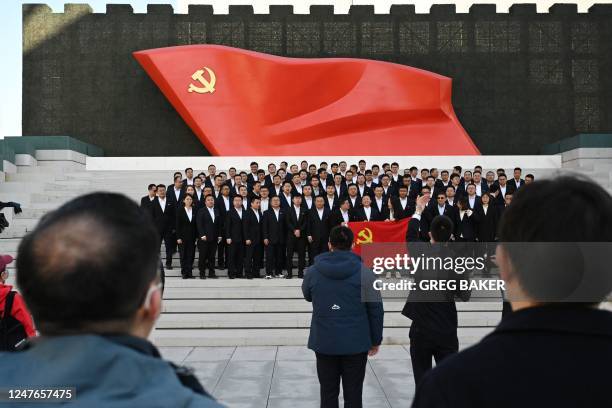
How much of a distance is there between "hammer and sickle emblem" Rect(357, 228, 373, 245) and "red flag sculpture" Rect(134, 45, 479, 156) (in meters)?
8.88

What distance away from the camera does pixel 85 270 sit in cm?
108

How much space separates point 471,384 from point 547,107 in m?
21.3

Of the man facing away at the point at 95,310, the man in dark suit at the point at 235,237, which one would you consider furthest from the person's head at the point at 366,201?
the man facing away at the point at 95,310

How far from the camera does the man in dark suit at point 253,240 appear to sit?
36.1 ft

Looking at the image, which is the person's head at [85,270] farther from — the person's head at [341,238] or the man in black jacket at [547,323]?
the person's head at [341,238]

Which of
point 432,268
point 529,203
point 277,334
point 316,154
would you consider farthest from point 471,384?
point 316,154

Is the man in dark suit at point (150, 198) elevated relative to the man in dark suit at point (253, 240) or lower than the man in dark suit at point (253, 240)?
elevated

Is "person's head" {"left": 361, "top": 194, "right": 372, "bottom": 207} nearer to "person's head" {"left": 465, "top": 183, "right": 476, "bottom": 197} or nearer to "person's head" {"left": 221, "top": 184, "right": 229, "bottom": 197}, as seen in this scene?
"person's head" {"left": 465, "top": 183, "right": 476, "bottom": 197}

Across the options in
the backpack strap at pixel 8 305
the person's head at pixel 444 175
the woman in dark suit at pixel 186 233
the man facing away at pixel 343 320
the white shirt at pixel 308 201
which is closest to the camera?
the backpack strap at pixel 8 305

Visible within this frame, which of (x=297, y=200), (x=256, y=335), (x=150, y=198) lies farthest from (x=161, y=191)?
(x=256, y=335)

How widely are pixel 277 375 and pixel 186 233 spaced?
491 cm

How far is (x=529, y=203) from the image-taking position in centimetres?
125

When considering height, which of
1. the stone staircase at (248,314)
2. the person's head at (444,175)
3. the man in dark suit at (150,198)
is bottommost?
the stone staircase at (248,314)

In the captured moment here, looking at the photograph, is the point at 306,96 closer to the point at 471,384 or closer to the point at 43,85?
the point at 43,85
